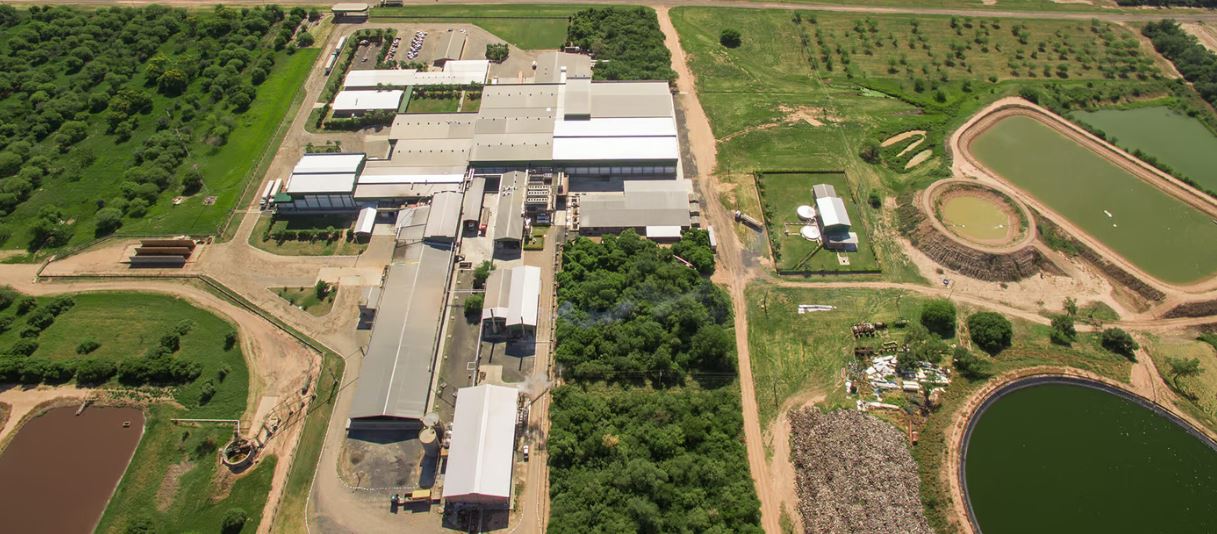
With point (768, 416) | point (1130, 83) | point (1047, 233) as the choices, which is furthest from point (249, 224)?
point (1130, 83)

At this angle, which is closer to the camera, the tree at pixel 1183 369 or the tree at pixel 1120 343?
the tree at pixel 1183 369

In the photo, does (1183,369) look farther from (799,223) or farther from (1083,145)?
(1083,145)

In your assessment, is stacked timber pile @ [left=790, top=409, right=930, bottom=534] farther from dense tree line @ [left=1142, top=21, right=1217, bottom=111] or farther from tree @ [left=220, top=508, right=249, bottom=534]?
dense tree line @ [left=1142, top=21, right=1217, bottom=111]

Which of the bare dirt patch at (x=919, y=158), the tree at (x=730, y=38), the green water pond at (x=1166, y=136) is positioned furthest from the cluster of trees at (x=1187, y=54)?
the tree at (x=730, y=38)

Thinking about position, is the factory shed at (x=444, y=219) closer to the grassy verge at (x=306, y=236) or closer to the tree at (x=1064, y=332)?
the grassy verge at (x=306, y=236)

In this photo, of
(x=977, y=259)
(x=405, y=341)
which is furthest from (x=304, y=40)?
(x=977, y=259)

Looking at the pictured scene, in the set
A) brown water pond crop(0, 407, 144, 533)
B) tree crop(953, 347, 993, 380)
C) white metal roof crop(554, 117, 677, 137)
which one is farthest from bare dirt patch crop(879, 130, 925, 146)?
brown water pond crop(0, 407, 144, 533)
